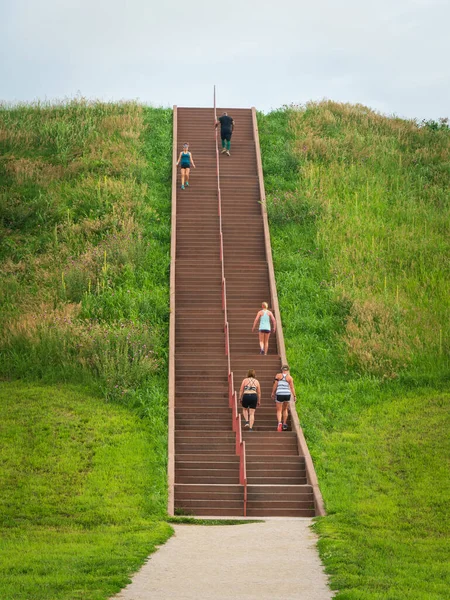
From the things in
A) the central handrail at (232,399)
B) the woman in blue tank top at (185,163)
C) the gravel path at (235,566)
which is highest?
the woman in blue tank top at (185,163)

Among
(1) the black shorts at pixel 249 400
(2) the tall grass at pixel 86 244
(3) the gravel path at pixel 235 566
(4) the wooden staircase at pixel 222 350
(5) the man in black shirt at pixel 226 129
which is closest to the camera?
(3) the gravel path at pixel 235 566

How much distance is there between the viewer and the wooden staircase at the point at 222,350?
66.5ft

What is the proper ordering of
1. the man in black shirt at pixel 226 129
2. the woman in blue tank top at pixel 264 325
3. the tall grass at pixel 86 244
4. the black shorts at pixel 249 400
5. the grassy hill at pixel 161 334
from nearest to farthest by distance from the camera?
1. the grassy hill at pixel 161 334
2. the black shorts at pixel 249 400
3. the woman in blue tank top at pixel 264 325
4. the tall grass at pixel 86 244
5. the man in black shirt at pixel 226 129

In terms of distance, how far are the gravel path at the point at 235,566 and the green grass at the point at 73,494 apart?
1.14 feet

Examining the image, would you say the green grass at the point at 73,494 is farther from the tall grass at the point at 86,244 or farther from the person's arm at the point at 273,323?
the person's arm at the point at 273,323

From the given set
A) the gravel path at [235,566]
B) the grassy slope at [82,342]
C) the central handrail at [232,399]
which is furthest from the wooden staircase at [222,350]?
the gravel path at [235,566]

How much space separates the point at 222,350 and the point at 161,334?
1.86m

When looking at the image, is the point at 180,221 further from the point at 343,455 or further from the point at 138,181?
the point at 343,455

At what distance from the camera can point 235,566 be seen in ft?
45.4

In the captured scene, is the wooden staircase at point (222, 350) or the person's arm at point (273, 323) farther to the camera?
the person's arm at point (273, 323)

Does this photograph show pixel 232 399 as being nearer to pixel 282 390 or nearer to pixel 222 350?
pixel 282 390

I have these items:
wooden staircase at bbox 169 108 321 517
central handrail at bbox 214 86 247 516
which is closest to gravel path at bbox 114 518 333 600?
central handrail at bbox 214 86 247 516

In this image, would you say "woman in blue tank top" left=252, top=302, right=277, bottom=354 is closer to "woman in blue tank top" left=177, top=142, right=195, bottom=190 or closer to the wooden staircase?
the wooden staircase

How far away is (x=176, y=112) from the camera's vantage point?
4312cm
